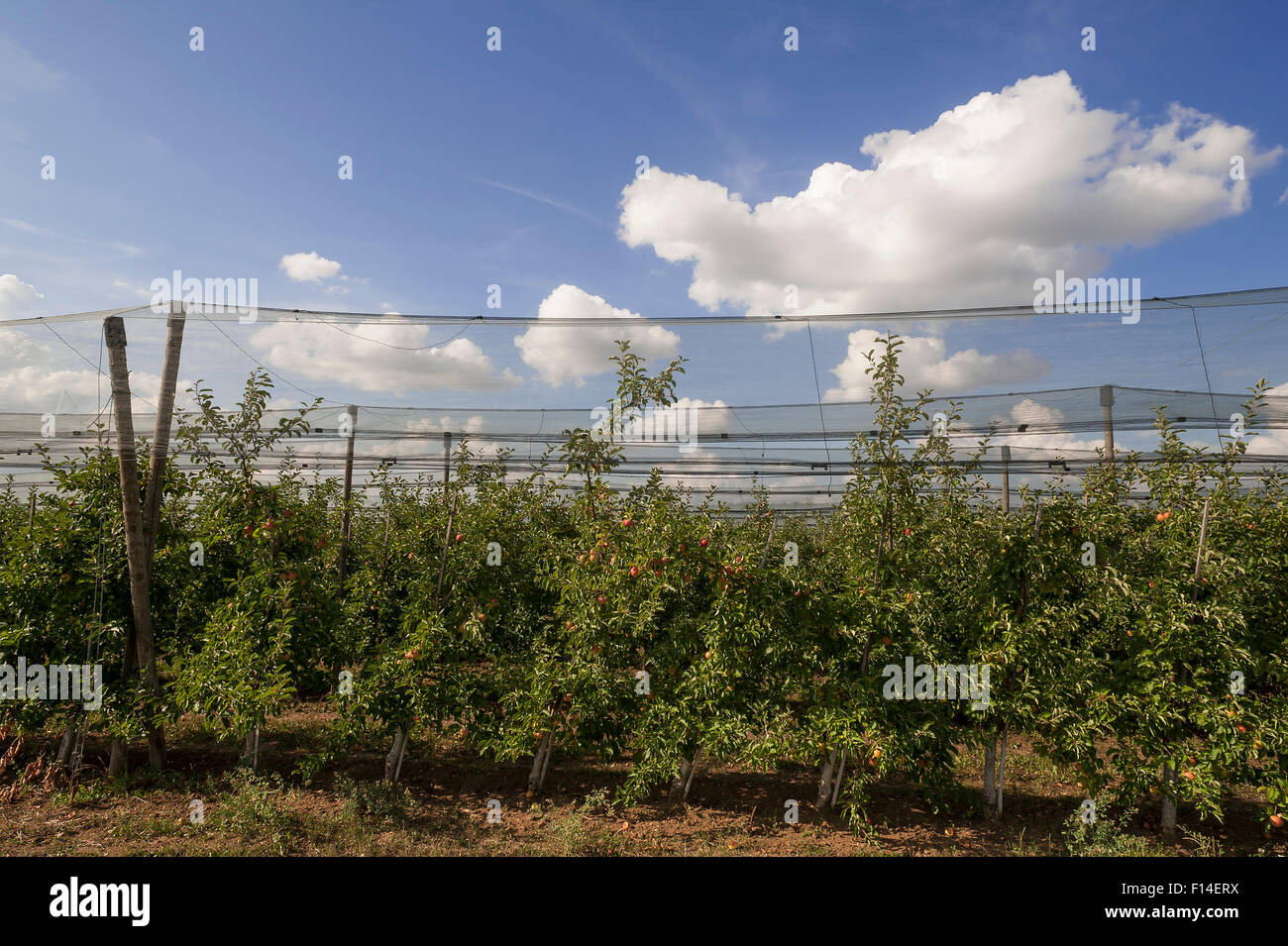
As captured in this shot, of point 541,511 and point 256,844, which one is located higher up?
point 541,511

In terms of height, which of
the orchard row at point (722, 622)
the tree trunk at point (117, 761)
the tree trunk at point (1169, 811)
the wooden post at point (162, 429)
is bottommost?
the tree trunk at point (1169, 811)

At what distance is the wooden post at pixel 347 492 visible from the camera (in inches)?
325

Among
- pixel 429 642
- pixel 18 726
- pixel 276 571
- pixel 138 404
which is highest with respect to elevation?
pixel 138 404

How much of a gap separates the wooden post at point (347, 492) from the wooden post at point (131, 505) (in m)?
2.03

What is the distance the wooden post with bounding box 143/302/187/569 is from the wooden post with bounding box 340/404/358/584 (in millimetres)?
1839

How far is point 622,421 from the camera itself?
6.00 meters

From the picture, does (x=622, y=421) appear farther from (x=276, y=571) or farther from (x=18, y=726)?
(x=18, y=726)

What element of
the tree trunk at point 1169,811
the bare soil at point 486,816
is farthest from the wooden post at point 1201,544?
the bare soil at point 486,816

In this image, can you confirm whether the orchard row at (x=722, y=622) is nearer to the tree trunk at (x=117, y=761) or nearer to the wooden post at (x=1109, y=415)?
the tree trunk at (x=117, y=761)

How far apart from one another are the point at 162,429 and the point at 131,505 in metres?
0.75

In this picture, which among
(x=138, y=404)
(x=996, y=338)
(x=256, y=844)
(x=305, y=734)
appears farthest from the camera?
(x=138, y=404)

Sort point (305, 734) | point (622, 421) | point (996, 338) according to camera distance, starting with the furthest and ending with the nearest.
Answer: point (305, 734) → point (996, 338) → point (622, 421)
